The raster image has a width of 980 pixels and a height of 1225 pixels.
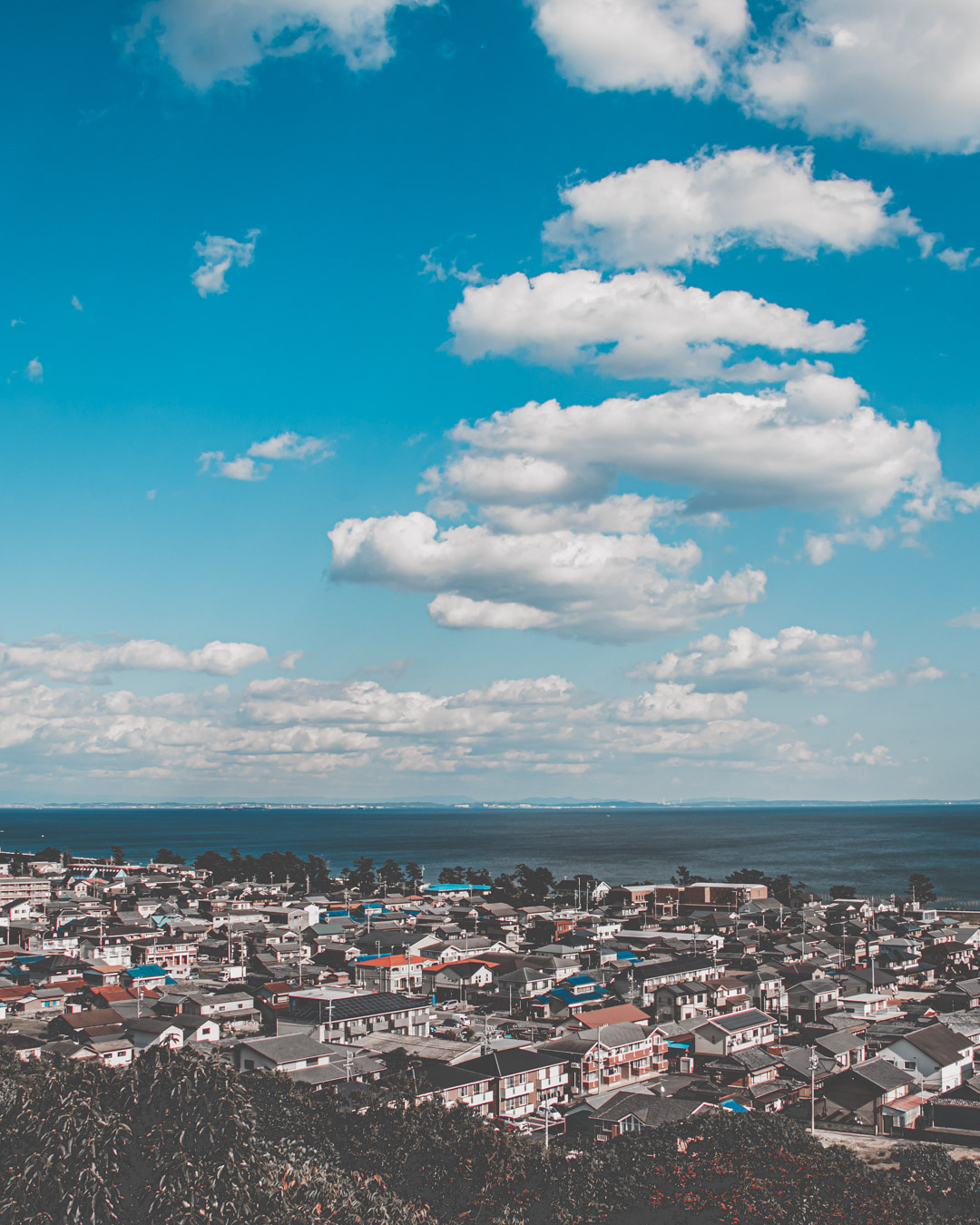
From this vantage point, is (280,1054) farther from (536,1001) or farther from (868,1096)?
(868,1096)

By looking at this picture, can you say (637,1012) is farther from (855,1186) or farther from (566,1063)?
(855,1186)

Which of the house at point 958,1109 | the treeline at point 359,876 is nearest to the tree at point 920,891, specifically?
the treeline at point 359,876

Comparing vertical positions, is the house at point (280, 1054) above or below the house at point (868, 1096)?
above

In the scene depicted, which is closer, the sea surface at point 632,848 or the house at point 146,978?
the house at point 146,978

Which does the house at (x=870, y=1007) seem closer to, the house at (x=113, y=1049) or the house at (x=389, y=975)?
the house at (x=389, y=975)

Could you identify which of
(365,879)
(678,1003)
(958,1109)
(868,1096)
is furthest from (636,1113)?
(365,879)

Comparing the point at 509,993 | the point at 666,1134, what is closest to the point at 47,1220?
the point at 666,1134

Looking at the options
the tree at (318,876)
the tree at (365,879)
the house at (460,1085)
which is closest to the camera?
the house at (460,1085)
